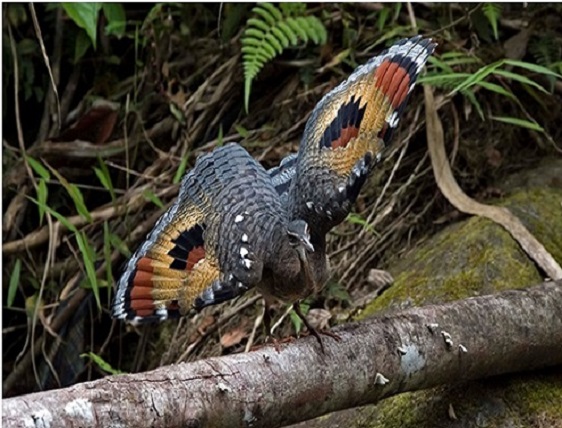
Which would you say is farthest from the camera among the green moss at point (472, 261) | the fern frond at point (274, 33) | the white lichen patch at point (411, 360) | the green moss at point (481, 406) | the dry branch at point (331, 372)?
the fern frond at point (274, 33)

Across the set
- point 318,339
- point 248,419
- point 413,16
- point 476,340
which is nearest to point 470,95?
point 413,16

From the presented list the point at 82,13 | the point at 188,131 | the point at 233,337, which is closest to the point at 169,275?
the point at 233,337

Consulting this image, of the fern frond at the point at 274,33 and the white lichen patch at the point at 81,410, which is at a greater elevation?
the fern frond at the point at 274,33

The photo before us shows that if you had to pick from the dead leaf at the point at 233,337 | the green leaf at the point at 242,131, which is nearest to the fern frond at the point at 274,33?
the green leaf at the point at 242,131

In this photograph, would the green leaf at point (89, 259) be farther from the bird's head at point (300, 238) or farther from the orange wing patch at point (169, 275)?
the bird's head at point (300, 238)

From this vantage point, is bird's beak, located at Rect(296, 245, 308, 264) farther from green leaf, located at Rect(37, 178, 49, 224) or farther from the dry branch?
green leaf, located at Rect(37, 178, 49, 224)

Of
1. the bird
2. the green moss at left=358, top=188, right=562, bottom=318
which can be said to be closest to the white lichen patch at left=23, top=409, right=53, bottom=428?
the bird

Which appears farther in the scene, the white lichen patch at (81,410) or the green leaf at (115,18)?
the green leaf at (115,18)

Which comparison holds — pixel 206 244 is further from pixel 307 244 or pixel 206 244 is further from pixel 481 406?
pixel 481 406

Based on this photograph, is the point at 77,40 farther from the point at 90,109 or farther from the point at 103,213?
the point at 103,213
